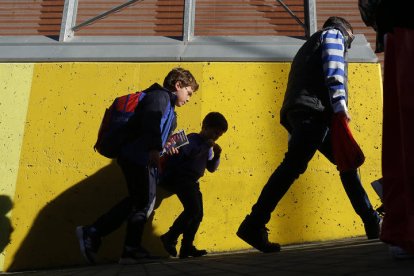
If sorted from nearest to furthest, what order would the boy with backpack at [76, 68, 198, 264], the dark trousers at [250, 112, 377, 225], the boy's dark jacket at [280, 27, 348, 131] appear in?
the dark trousers at [250, 112, 377, 225] < the boy's dark jacket at [280, 27, 348, 131] < the boy with backpack at [76, 68, 198, 264]

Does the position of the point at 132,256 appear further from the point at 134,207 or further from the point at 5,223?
the point at 5,223

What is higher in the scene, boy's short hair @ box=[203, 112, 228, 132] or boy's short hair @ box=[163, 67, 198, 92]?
boy's short hair @ box=[163, 67, 198, 92]

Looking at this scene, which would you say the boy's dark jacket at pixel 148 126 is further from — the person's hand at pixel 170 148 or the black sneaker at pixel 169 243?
the black sneaker at pixel 169 243

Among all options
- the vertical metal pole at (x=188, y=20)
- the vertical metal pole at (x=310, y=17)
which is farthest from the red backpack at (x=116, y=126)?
the vertical metal pole at (x=310, y=17)

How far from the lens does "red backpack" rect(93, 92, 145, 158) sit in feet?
8.87

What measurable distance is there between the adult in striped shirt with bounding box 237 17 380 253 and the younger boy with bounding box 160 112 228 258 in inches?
27.2

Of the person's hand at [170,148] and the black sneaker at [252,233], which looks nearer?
the black sneaker at [252,233]

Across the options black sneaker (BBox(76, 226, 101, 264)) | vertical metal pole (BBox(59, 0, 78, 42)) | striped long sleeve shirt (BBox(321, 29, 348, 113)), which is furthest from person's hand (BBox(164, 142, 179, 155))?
vertical metal pole (BBox(59, 0, 78, 42))

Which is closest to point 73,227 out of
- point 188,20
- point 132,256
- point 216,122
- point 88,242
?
point 88,242

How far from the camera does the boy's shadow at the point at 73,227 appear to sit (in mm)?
3377

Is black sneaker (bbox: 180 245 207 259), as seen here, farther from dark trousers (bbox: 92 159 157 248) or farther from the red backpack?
the red backpack

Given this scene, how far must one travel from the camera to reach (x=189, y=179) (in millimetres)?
3119

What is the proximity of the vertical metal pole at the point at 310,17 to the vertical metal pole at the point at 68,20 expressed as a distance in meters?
2.32

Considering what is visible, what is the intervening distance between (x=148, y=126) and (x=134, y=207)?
0.52m
